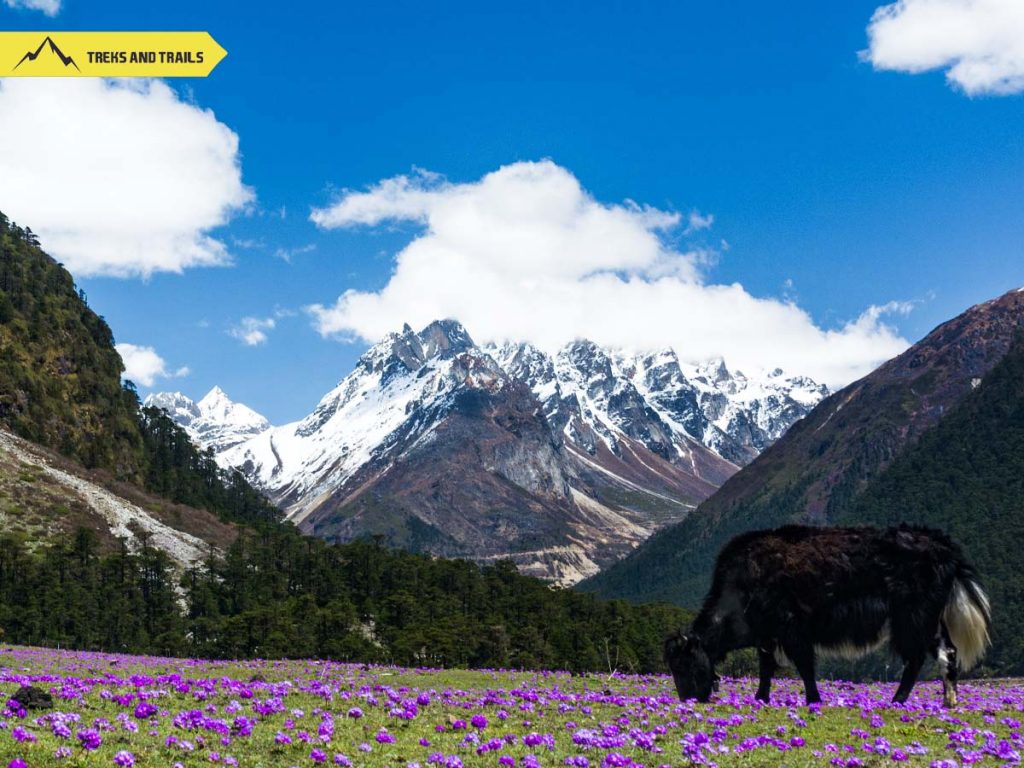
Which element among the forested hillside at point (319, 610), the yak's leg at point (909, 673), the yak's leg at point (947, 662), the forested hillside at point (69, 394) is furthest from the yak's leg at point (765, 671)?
the forested hillside at point (69, 394)

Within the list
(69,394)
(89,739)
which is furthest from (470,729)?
(69,394)

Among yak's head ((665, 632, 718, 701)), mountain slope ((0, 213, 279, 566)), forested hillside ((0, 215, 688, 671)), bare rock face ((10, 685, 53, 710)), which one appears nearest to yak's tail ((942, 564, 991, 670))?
yak's head ((665, 632, 718, 701))

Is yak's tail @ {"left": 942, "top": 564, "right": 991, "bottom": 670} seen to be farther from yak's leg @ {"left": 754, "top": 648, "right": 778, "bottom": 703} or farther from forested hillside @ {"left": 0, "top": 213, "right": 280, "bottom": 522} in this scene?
forested hillside @ {"left": 0, "top": 213, "right": 280, "bottom": 522}

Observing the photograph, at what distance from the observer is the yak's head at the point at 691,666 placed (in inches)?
896

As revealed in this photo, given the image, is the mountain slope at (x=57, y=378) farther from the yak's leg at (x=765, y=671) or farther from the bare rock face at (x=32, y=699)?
the yak's leg at (x=765, y=671)

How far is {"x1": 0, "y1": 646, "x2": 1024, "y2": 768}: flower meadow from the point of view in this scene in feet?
42.6

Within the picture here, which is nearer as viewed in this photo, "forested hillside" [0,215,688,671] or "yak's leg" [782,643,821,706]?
"yak's leg" [782,643,821,706]

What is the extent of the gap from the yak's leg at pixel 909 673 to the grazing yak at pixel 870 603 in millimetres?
26

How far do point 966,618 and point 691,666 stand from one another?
7098mm

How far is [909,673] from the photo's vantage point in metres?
21.9

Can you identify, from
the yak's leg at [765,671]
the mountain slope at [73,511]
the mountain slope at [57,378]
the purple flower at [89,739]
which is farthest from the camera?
the mountain slope at [57,378]

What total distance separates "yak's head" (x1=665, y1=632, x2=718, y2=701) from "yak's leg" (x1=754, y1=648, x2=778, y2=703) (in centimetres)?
136

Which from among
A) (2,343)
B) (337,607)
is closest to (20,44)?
(337,607)

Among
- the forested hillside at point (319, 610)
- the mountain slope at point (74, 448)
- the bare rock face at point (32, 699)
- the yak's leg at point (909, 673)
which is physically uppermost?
the mountain slope at point (74, 448)
